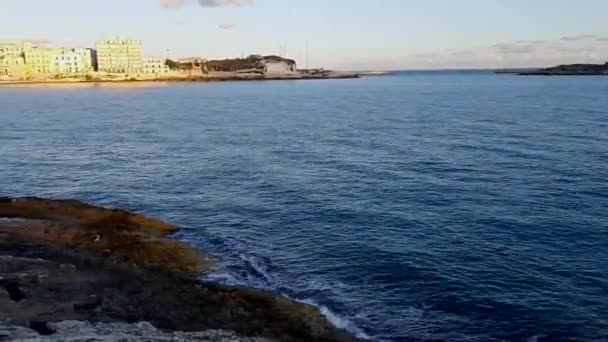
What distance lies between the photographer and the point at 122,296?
2381 cm

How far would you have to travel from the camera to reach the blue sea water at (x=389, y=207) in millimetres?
26422

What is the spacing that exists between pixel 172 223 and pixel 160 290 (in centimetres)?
1607

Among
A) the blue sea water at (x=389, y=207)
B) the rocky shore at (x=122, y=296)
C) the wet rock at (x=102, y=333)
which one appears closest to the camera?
the wet rock at (x=102, y=333)

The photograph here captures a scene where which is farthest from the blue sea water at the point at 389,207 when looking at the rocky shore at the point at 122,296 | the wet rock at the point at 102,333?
the wet rock at the point at 102,333

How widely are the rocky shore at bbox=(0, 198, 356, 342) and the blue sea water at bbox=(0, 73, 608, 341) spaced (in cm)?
247

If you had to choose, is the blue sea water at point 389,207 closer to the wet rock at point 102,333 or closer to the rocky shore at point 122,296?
the rocky shore at point 122,296

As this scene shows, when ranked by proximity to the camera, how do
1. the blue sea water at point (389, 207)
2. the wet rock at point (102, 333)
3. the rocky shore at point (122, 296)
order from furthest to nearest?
1. the blue sea water at point (389, 207)
2. the rocky shore at point (122, 296)
3. the wet rock at point (102, 333)

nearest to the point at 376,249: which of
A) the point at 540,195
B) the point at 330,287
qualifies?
the point at 330,287

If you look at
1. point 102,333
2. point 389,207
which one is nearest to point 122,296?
point 102,333

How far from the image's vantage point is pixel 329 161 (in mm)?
62094

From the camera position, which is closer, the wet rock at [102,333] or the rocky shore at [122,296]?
the wet rock at [102,333]

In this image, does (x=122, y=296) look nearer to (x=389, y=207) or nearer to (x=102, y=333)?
(x=102, y=333)

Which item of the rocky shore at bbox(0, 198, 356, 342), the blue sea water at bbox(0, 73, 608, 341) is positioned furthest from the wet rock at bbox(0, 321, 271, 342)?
the blue sea water at bbox(0, 73, 608, 341)

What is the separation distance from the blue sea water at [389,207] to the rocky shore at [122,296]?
2.47m
